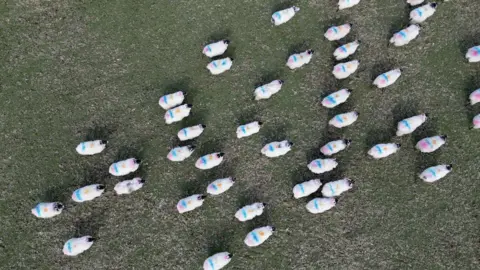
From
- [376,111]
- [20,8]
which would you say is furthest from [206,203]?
[20,8]

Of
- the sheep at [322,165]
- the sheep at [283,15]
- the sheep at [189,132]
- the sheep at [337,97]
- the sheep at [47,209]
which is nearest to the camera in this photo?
the sheep at [47,209]

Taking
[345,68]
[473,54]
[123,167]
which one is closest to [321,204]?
[345,68]

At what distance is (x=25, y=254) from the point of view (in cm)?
759

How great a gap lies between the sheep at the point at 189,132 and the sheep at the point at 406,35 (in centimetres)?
366

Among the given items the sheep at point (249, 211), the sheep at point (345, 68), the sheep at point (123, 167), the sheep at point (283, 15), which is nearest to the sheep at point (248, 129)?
the sheep at point (249, 211)

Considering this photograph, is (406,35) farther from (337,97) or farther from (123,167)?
(123,167)

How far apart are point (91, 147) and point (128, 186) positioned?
0.89 meters

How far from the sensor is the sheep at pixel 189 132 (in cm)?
772

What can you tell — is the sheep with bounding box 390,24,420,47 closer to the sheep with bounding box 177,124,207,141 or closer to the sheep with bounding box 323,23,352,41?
the sheep with bounding box 323,23,352,41

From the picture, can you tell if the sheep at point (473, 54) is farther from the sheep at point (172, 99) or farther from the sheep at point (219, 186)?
the sheep at point (172, 99)

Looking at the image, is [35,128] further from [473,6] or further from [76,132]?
[473,6]

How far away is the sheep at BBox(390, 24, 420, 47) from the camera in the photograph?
26.4 ft

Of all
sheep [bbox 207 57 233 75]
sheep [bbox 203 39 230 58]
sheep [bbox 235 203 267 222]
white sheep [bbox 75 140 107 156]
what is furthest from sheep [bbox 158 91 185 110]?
sheep [bbox 235 203 267 222]

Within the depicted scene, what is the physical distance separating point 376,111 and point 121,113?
4346 millimetres
